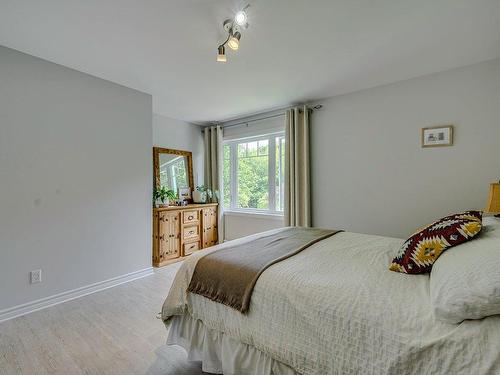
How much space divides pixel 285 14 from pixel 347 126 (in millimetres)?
1886

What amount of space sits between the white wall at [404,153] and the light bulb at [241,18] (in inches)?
78.2

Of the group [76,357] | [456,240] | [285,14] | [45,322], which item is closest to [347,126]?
[285,14]

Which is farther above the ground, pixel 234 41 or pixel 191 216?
pixel 234 41

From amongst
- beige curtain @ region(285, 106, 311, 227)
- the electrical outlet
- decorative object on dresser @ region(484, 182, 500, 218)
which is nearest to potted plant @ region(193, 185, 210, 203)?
beige curtain @ region(285, 106, 311, 227)

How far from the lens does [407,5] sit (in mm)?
1697

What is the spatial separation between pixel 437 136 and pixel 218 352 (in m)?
2.98

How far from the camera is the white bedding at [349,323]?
859 millimetres

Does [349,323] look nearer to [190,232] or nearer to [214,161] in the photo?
[190,232]

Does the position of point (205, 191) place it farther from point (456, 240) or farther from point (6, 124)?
point (456, 240)

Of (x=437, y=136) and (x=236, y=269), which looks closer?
(x=236, y=269)

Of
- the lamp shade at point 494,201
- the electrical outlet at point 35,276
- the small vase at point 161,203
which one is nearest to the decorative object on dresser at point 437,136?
the lamp shade at point 494,201

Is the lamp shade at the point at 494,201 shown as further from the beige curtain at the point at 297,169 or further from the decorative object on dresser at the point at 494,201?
the beige curtain at the point at 297,169

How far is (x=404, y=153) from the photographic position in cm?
288

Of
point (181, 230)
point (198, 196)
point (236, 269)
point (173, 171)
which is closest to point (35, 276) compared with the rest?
point (181, 230)
